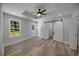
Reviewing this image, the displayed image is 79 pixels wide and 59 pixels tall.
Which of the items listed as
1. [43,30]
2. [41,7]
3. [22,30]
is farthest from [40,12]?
[22,30]

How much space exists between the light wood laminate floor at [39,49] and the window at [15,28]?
10.7 inches

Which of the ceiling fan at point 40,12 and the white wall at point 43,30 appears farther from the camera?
the white wall at point 43,30

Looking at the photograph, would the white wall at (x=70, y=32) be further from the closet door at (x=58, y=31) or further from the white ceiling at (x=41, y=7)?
the white ceiling at (x=41, y=7)

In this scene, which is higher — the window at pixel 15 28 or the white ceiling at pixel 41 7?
the white ceiling at pixel 41 7

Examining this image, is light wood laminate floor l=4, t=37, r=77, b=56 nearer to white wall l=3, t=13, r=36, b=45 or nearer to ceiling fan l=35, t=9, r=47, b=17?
white wall l=3, t=13, r=36, b=45

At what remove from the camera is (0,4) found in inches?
99.3

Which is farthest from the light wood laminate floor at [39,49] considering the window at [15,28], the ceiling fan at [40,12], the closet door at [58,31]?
the ceiling fan at [40,12]

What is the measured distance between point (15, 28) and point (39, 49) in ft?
2.69

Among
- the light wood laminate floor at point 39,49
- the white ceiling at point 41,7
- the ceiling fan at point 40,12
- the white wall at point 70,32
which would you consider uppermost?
the white ceiling at point 41,7

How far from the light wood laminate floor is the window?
0.27 metres

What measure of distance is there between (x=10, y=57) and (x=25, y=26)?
2.86ft

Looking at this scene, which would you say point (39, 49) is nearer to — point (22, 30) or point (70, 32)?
point (22, 30)

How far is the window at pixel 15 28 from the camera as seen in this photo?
101 inches

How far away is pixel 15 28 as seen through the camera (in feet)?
8.61
